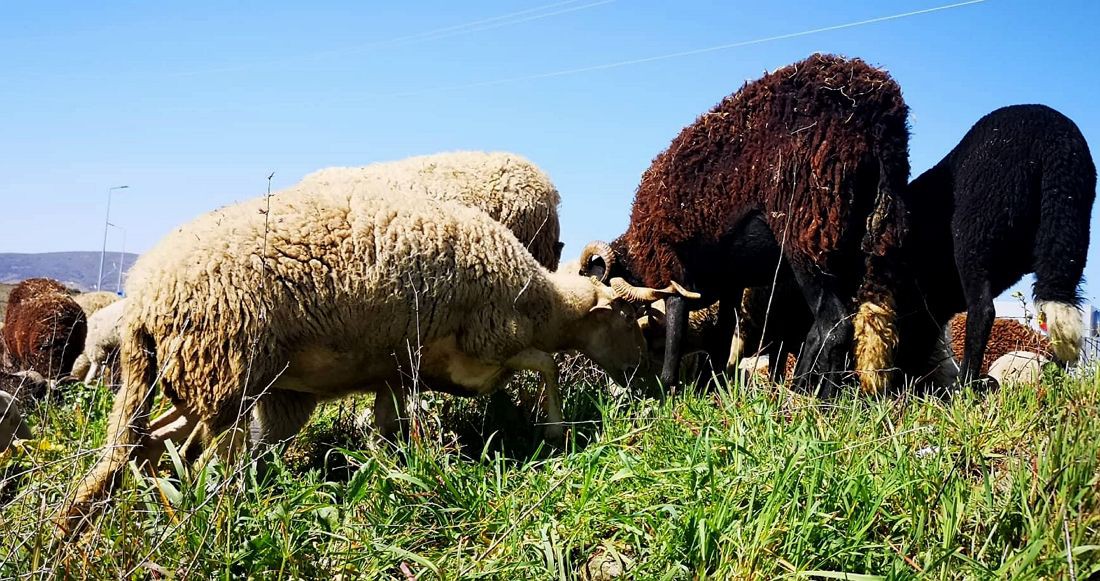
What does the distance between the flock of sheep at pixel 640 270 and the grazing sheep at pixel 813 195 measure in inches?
0.5

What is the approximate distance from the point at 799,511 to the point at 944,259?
8.51 ft

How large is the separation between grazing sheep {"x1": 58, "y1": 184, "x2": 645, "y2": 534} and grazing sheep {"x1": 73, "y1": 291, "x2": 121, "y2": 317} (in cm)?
806

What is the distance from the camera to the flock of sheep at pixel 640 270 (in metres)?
3.89

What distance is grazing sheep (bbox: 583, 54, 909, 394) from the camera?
4898 mm

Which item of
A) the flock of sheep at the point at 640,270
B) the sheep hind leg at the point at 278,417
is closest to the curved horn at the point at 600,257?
the flock of sheep at the point at 640,270

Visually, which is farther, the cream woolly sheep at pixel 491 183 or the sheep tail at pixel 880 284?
the cream woolly sheep at pixel 491 183

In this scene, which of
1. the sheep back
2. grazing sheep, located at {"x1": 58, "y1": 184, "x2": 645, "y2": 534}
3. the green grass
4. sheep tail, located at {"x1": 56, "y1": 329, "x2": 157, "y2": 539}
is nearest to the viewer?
the green grass

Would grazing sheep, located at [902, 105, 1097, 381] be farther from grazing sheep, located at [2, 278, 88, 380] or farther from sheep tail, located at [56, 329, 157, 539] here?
grazing sheep, located at [2, 278, 88, 380]

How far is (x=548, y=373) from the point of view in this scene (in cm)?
481

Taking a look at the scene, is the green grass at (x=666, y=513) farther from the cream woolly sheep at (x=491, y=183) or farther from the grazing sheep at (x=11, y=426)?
the cream woolly sheep at (x=491, y=183)

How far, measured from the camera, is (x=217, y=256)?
390cm

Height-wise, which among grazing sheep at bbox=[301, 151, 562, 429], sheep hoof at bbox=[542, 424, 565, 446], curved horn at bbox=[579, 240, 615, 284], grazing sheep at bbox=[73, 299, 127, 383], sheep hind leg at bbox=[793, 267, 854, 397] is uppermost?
grazing sheep at bbox=[301, 151, 562, 429]

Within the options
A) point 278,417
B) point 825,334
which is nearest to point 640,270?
point 825,334

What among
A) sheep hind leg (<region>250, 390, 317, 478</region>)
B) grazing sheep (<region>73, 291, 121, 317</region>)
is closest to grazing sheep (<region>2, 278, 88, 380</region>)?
grazing sheep (<region>73, 291, 121, 317</region>)
